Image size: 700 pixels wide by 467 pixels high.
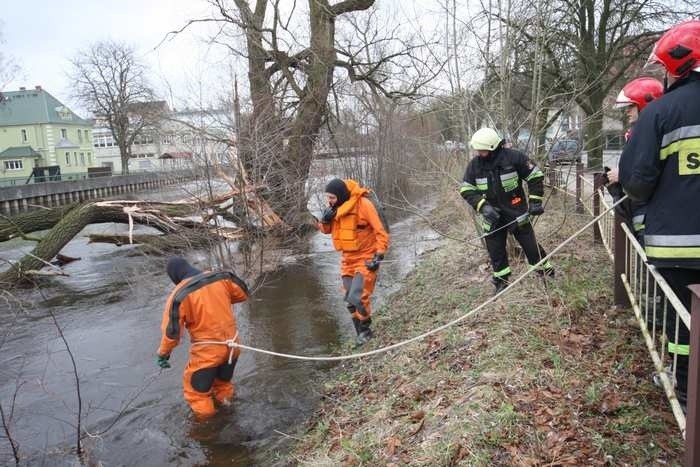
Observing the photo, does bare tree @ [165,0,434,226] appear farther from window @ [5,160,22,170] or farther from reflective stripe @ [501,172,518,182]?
window @ [5,160,22,170]

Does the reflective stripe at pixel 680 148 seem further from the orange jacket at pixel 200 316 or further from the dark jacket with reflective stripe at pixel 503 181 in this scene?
the orange jacket at pixel 200 316

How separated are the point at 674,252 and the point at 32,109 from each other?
7340cm

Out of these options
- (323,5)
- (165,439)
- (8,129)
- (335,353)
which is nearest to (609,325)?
(335,353)

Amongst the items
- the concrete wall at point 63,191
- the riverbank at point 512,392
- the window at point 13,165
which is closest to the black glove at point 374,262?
the riverbank at point 512,392

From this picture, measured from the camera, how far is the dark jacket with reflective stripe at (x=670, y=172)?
2.67 meters

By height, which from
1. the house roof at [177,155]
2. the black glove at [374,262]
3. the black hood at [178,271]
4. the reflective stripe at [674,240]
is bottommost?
the black glove at [374,262]

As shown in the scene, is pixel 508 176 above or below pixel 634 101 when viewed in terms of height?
below

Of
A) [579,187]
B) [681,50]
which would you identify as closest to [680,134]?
[681,50]

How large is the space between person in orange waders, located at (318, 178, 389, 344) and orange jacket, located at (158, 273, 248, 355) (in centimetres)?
158

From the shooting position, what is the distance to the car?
7.09 metres

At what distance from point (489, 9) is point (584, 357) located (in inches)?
190

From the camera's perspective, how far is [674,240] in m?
2.72

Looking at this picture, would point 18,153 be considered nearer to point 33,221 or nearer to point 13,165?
point 13,165

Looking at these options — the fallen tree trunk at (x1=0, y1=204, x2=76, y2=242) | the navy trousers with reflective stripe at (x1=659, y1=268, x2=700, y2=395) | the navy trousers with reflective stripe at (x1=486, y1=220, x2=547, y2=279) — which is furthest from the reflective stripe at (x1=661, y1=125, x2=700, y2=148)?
the fallen tree trunk at (x1=0, y1=204, x2=76, y2=242)
